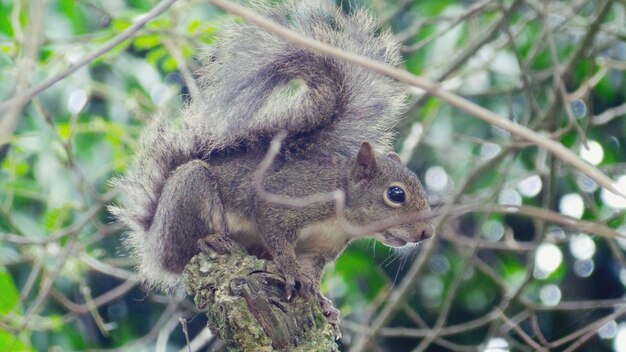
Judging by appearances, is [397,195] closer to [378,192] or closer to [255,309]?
[378,192]

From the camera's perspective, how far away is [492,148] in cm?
405

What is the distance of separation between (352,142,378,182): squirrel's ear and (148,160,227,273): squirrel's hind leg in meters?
0.44

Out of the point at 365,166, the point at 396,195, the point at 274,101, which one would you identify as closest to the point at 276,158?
the point at 274,101

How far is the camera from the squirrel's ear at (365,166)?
2648 millimetres

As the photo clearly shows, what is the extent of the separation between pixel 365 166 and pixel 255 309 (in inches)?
31.5

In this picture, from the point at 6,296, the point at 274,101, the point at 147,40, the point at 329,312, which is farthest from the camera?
the point at 147,40

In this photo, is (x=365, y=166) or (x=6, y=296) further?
(x=6, y=296)

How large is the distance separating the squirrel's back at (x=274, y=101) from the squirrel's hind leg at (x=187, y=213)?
0.12 metres

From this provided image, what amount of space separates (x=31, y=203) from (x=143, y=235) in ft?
3.85

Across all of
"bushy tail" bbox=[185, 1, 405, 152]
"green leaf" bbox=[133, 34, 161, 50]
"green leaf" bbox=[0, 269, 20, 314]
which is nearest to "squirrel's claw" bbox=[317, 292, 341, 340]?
"bushy tail" bbox=[185, 1, 405, 152]

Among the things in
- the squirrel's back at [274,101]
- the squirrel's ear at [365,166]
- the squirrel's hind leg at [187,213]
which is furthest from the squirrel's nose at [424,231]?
the squirrel's hind leg at [187,213]

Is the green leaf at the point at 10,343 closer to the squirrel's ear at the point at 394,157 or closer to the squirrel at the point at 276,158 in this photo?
the squirrel at the point at 276,158

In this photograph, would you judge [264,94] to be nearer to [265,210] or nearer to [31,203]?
[265,210]

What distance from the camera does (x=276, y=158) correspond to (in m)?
2.63
